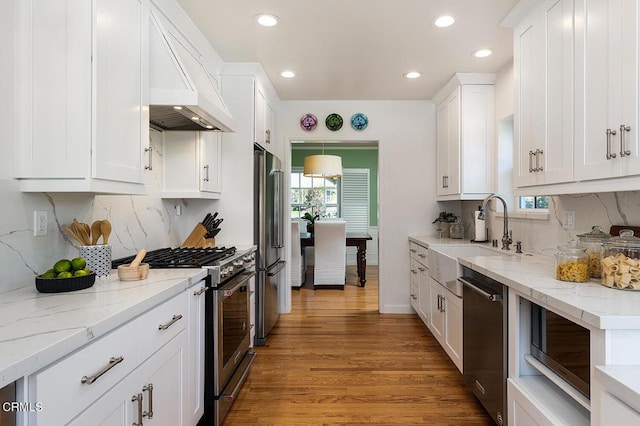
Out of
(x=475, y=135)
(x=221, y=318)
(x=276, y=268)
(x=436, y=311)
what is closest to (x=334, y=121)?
(x=475, y=135)

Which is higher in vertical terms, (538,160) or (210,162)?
(210,162)

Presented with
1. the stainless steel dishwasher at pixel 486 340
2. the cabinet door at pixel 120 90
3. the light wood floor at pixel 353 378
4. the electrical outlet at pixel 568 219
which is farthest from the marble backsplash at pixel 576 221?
the cabinet door at pixel 120 90

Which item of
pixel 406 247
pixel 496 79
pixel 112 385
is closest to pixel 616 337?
pixel 112 385

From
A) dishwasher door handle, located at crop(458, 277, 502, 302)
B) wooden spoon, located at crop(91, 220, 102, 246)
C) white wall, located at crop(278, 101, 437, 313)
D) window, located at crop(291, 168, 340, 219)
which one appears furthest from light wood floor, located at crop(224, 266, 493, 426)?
window, located at crop(291, 168, 340, 219)

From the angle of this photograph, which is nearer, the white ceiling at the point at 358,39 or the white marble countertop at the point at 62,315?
the white marble countertop at the point at 62,315

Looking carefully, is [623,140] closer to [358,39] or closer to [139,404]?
[358,39]

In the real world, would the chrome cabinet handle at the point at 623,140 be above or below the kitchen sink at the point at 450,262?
above

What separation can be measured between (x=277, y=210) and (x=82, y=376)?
2870mm

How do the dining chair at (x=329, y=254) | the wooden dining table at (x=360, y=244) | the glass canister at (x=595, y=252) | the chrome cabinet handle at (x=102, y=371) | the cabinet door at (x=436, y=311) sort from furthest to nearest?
1. the wooden dining table at (x=360, y=244)
2. the dining chair at (x=329, y=254)
3. the cabinet door at (x=436, y=311)
4. the glass canister at (x=595, y=252)
5. the chrome cabinet handle at (x=102, y=371)

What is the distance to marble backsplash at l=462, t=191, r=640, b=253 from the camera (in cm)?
195

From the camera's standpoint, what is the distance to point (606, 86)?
1.57 meters

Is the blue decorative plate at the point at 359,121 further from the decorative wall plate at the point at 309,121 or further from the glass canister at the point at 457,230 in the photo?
the glass canister at the point at 457,230

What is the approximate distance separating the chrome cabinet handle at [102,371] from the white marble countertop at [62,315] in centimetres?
10

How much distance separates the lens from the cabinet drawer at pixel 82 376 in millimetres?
875
